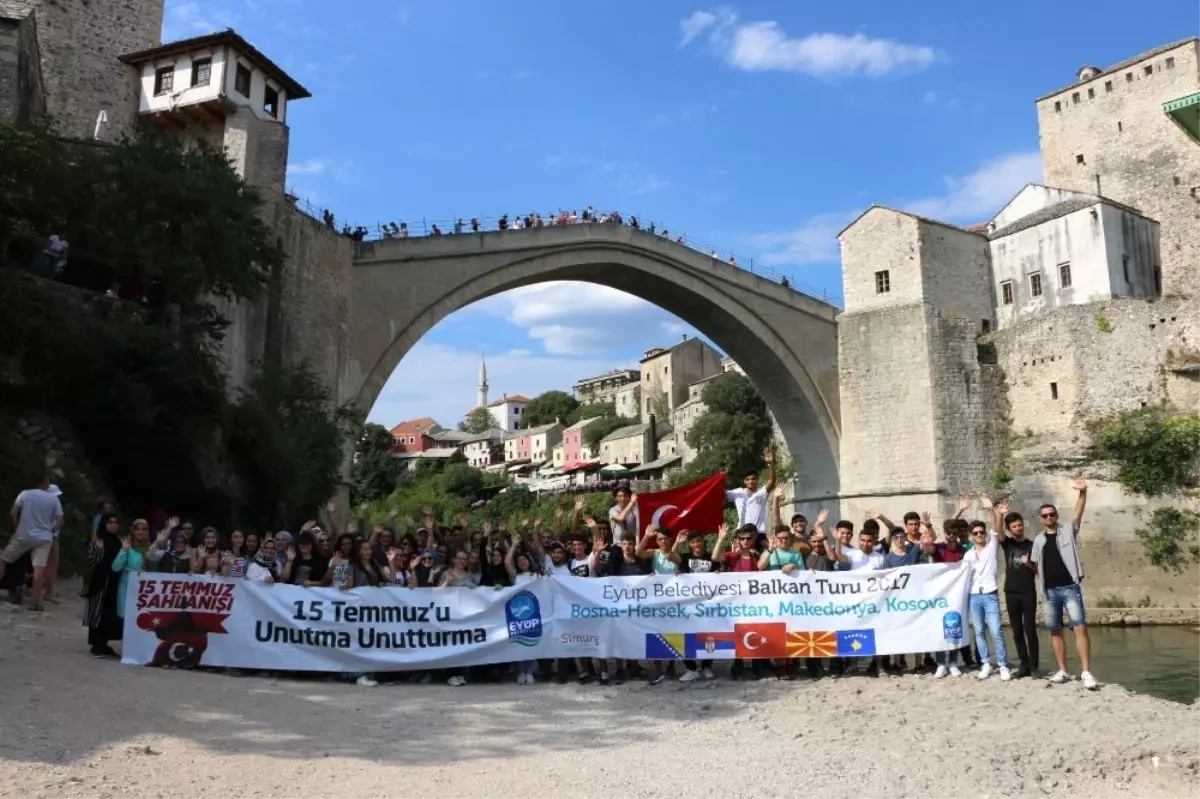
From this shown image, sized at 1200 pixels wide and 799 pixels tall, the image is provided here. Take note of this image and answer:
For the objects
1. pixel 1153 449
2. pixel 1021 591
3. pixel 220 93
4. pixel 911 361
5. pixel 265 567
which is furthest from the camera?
pixel 911 361

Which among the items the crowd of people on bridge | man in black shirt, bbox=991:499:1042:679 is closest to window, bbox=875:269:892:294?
the crowd of people on bridge

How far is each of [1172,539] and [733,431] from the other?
21.8 m

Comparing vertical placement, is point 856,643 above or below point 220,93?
below

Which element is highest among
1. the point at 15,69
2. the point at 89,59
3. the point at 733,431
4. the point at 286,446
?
the point at 89,59

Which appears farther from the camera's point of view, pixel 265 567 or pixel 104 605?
Result: pixel 265 567

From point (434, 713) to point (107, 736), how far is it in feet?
6.87

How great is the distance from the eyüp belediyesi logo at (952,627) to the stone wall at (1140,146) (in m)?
27.2

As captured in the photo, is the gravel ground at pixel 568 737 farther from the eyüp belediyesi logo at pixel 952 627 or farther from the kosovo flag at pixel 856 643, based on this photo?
the eyüp belediyesi logo at pixel 952 627

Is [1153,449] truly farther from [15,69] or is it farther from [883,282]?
[15,69]

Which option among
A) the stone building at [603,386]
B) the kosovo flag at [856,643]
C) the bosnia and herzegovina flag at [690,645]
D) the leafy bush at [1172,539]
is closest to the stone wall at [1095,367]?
the leafy bush at [1172,539]

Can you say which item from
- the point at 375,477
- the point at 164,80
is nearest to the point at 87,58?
the point at 164,80

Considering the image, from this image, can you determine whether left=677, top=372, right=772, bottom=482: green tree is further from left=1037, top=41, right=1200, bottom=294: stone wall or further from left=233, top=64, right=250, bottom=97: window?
left=233, top=64, right=250, bottom=97: window

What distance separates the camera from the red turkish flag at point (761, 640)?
25.5 feet

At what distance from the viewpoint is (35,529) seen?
329 inches
